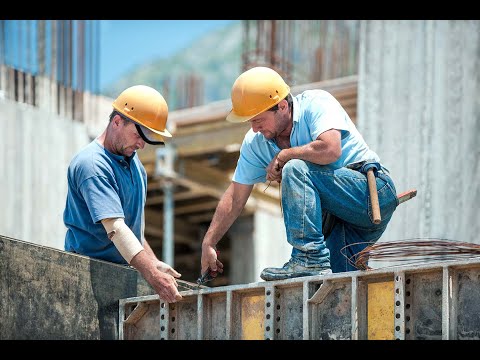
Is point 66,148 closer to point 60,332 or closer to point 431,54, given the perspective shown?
point 431,54

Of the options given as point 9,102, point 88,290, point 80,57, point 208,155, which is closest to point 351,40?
point 208,155

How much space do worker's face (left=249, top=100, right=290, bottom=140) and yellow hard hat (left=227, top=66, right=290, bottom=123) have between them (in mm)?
50

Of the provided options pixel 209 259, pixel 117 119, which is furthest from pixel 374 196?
pixel 117 119

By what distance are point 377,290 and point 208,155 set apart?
534 inches

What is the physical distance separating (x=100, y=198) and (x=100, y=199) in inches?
0.4

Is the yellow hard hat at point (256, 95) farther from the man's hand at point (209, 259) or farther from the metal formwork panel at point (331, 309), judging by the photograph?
the metal formwork panel at point (331, 309)

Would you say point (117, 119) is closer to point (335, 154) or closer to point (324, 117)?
point (324, 117)

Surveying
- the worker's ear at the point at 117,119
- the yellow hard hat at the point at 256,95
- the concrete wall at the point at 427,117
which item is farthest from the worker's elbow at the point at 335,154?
the concrete wall at the point at 427,117

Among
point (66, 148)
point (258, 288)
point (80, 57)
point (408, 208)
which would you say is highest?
point (80, 57)

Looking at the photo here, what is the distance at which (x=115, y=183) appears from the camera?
32.3 feet

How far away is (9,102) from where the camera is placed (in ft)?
62.3

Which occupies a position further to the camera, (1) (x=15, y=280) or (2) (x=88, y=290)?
(2) (x=88, y=290)
